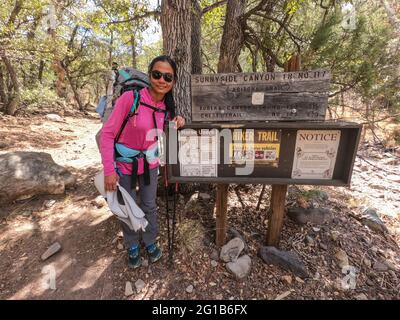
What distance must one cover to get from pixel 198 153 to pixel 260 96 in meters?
0.75

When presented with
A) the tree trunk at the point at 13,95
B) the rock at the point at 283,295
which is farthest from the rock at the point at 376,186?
the tree trunk at the point at 13,95

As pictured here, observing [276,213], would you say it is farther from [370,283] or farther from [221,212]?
[370,283]

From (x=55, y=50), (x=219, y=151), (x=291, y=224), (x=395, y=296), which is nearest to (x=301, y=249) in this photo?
(x=291, y=224)

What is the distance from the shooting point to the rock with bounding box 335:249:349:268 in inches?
105

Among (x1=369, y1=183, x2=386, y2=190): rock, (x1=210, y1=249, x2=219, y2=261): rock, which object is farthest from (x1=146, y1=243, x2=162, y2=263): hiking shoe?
(x1=369, y1=183, x2=386, y2=190): rock

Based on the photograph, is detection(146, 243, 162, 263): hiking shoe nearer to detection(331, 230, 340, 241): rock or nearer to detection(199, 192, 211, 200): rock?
detection(199, 192, 211, 200): rock

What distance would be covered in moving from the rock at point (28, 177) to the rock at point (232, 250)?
2.93 m

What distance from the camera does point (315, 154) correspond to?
A: 7.13 feet

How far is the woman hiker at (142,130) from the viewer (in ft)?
6.77

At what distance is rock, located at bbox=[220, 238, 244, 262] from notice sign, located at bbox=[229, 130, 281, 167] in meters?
1.02

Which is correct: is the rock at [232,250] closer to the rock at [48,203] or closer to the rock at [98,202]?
the rock at [98,202]

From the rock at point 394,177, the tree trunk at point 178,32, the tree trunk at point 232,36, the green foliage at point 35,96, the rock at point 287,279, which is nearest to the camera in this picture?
the rock at point 287,279

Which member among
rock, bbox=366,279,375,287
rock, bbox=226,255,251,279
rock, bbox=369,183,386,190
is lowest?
rock, bbox=369,183,386,190
